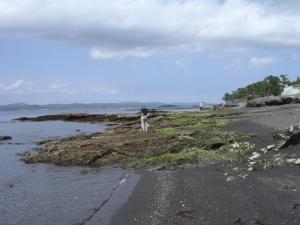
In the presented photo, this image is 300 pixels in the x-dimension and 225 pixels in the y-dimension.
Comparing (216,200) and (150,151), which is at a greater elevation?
(150,151)

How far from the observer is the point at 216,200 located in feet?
50.2

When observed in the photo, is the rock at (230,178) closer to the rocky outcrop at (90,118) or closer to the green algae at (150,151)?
the green algae at (150,151)

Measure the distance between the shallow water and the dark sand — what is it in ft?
3.48

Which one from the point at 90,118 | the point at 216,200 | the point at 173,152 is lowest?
the point at 90,118

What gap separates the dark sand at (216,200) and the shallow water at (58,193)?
3.48 ft

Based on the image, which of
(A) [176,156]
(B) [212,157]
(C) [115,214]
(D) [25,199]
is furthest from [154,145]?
(C) [115,214]

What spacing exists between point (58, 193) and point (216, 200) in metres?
7.59

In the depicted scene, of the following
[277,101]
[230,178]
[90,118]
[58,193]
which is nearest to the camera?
[230,178]

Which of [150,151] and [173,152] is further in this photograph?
[150,151]

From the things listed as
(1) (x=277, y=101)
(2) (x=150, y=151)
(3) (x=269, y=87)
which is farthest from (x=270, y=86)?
(2) (x=150, y=151)

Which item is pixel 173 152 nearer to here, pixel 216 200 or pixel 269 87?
pixel 216 200

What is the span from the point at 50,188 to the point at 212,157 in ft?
26.2

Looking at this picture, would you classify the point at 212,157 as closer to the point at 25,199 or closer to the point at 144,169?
the point at 144,169

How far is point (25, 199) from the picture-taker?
19.2 metres
